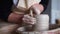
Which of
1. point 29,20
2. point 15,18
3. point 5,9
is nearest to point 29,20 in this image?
point 29,20

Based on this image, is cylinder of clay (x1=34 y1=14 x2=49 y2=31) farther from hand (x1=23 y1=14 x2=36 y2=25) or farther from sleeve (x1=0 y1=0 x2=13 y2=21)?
sleeve (x1=0 y1=0 x2=13 y2=21)

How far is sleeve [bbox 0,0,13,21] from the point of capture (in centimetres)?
62

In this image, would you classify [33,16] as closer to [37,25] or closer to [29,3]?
[37,25]

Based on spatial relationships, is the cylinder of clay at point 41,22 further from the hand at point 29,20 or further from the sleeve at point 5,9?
the sleeve at point 5,9

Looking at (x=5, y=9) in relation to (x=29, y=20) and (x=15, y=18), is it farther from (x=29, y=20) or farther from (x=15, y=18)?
(x=29, y=20)

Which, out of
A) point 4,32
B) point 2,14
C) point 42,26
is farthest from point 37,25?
point 2,14

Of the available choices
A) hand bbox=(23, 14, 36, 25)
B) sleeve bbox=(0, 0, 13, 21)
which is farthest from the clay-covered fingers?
sleeve bbox=(0, 0, 13, 21)

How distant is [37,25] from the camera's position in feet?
1.56

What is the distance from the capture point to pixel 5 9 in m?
0.65

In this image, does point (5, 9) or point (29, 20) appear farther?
point (5, 9)

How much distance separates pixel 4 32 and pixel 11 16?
0.31 ft

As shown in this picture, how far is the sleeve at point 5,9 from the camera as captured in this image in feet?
2.04

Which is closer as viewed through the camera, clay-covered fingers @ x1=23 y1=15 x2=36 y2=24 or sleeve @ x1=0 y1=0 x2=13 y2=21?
clay-covered fingers @ x1=23 y1=15 x2=36 y2=24

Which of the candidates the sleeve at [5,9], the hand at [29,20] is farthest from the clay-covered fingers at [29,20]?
the sleeve at [5,9]
